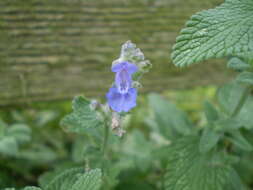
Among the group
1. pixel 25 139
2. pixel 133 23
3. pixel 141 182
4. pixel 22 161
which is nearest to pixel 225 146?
pixel 141 182

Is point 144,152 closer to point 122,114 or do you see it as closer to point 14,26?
point 122,114

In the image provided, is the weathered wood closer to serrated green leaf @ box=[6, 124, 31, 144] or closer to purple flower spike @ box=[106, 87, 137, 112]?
serrated green leaf @ box=[6, 124, 31, 144]

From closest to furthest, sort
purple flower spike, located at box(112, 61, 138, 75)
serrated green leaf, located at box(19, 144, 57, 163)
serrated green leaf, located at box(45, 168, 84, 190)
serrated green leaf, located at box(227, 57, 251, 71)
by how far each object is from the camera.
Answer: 1. purple flower spike, located at box(112, 61, 138, 75)
2. serrated green leaf, located at box(45, 168, 84, 190)
3. serrated green leaf, located at box(227, 57, 251, 71)
4. serrated green leaf, located at box(19, 144, 57, 163)

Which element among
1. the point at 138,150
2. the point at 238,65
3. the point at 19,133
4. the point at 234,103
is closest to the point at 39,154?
the point at 19,133

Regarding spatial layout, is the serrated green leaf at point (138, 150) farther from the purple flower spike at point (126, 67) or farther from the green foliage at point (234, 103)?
the purple flower spike at point (126, 67)

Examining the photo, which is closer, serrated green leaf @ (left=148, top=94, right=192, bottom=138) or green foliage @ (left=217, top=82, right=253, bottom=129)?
green foliage @ (left=217, top=82, right=253, bottom=129)

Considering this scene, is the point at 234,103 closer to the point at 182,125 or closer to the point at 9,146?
the point at 182,125

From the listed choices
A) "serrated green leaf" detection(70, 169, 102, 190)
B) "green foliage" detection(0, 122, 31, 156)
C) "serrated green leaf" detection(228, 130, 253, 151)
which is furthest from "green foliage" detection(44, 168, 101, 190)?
"serrated green leaf" detection(228, 130, 253, 151)
